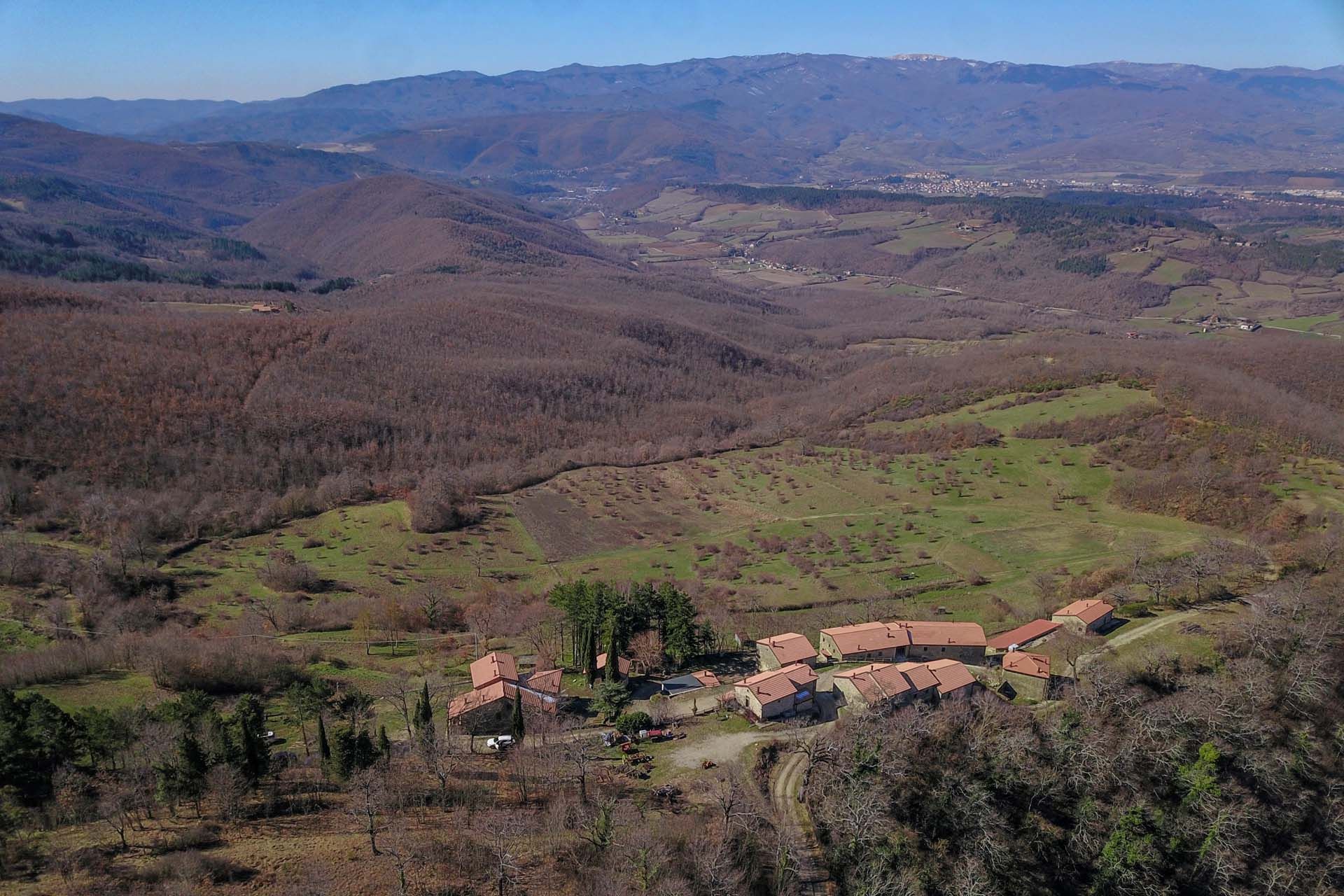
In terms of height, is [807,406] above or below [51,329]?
below

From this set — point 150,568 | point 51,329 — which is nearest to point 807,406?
point 150,568

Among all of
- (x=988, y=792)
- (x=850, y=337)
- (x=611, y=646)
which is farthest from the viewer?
(x=850, y=337)

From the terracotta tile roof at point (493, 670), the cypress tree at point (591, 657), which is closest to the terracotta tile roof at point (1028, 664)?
the cypress tree at point (591, 657)

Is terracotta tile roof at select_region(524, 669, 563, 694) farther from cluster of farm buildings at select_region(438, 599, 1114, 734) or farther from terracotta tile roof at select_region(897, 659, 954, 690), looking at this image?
terracotta tile roof at select_region(897, 659, 954, 690)

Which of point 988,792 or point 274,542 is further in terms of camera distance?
point 274,542

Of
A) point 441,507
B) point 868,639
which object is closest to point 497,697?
point 868,639

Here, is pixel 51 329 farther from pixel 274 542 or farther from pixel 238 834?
pixel 238 834

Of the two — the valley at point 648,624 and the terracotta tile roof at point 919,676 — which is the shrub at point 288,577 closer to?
the valley at point 648,624

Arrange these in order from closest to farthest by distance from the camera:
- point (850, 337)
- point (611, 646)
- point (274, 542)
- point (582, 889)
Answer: point (582, 889) → point (611, 646) → point (274, 542) → point (850, 337)
